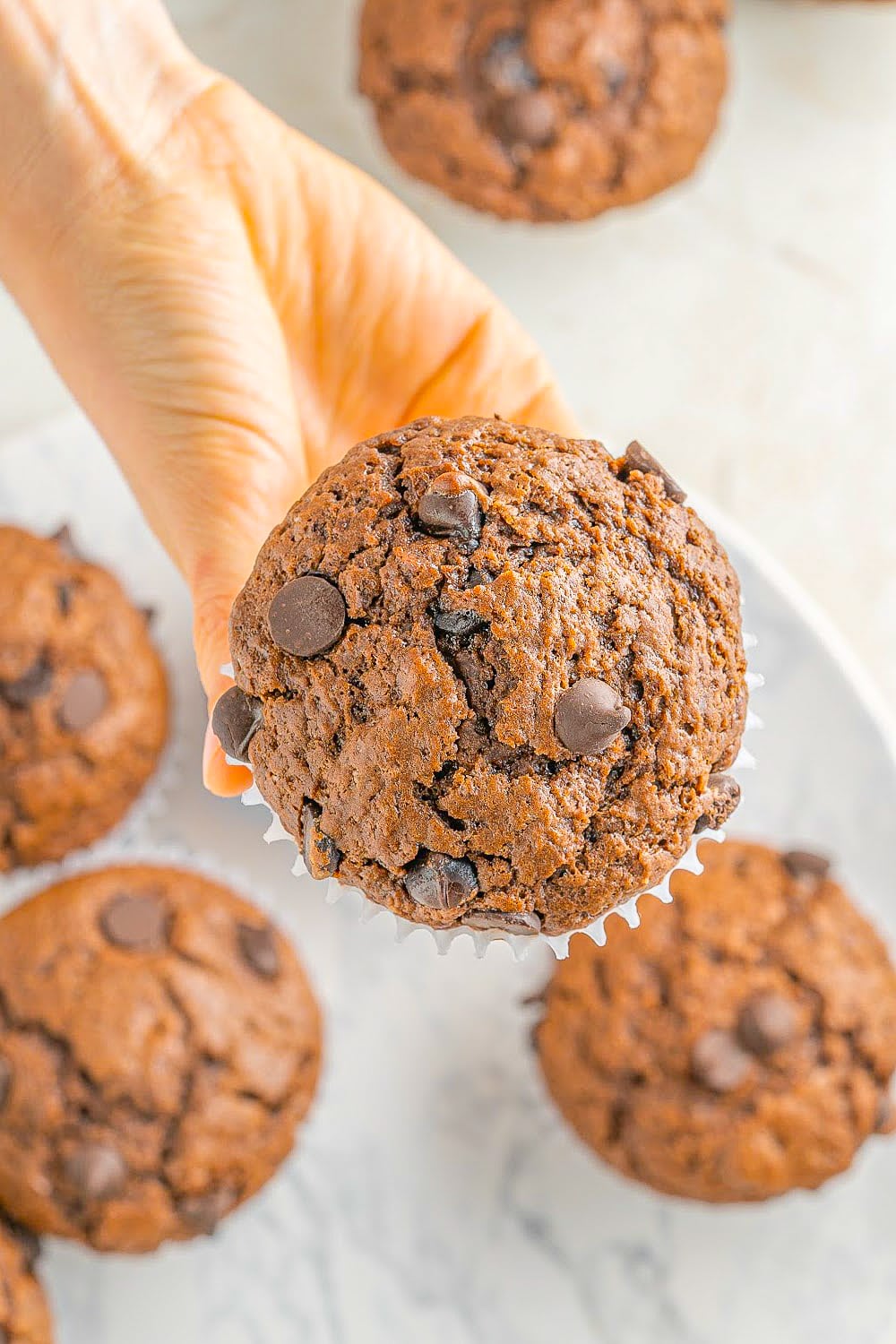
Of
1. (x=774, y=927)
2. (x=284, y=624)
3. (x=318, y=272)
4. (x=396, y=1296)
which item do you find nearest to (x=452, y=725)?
(x=284, y=624)

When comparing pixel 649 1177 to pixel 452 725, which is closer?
pixel 452 725

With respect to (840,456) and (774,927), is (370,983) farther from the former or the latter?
(840,456)

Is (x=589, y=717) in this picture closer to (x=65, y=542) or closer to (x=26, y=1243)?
(x=65, y=542)

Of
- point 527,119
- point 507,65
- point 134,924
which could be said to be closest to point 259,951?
point 134,924

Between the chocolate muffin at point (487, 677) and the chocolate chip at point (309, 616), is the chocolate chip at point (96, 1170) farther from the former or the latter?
the chocolate chip at point (309, 616)

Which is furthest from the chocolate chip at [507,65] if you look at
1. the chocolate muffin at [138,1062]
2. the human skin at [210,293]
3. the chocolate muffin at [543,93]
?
the chocolate muffin at [138,1062]
